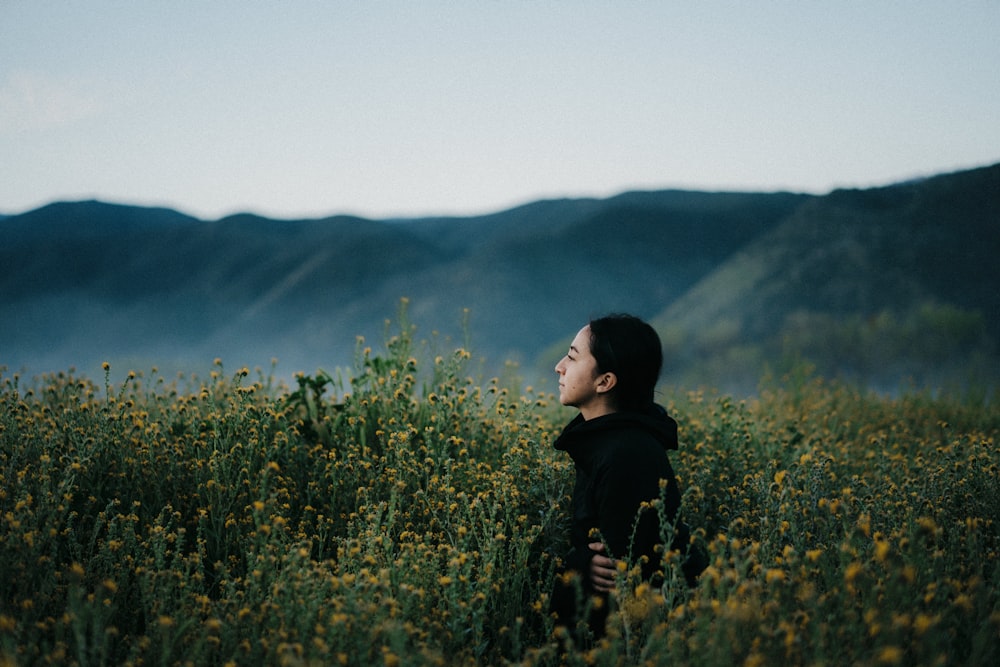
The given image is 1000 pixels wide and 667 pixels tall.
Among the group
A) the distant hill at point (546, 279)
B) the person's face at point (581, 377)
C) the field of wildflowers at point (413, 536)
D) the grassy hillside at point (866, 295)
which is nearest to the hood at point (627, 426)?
the person's face at point (581, 377)

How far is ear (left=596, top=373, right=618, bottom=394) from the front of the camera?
2.80 meters

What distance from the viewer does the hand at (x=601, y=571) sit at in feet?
8.06

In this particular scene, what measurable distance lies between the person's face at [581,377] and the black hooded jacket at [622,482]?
0.39 ft

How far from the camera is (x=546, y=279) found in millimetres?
22828

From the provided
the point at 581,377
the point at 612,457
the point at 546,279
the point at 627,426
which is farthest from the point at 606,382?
the point at 546,279

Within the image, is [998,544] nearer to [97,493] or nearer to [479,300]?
[97,493]

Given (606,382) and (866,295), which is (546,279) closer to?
(866,295)

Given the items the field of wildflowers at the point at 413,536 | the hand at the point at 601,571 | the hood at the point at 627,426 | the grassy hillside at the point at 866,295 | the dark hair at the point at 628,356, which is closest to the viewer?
the field of wildflowers at the point at 413,536

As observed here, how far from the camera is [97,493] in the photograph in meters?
3.08

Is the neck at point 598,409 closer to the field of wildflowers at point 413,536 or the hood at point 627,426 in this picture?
the hood at point 627,426

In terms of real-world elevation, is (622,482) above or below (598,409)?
below

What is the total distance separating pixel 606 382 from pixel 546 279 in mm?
20148

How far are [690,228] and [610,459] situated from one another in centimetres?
2262

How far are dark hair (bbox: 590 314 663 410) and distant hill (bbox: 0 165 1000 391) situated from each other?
33.2 ft
